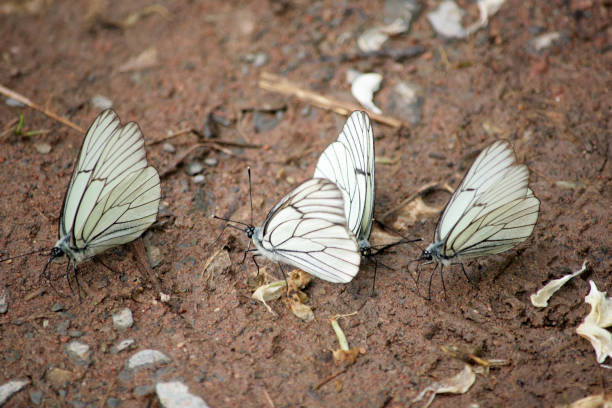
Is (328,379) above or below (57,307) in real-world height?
below

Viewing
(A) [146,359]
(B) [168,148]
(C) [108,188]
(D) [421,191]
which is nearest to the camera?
(A) [146,359]

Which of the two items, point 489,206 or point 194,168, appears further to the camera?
point 194,168

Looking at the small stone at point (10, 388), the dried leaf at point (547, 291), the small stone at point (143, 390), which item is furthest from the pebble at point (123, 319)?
the dried leaf at point (547, 291)

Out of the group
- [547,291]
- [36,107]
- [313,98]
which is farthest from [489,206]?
[36,107]

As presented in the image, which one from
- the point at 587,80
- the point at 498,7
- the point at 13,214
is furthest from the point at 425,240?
the point at 13,214

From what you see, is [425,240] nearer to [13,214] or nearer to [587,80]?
[587,80]

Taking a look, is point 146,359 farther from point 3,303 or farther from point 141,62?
point 141,62
